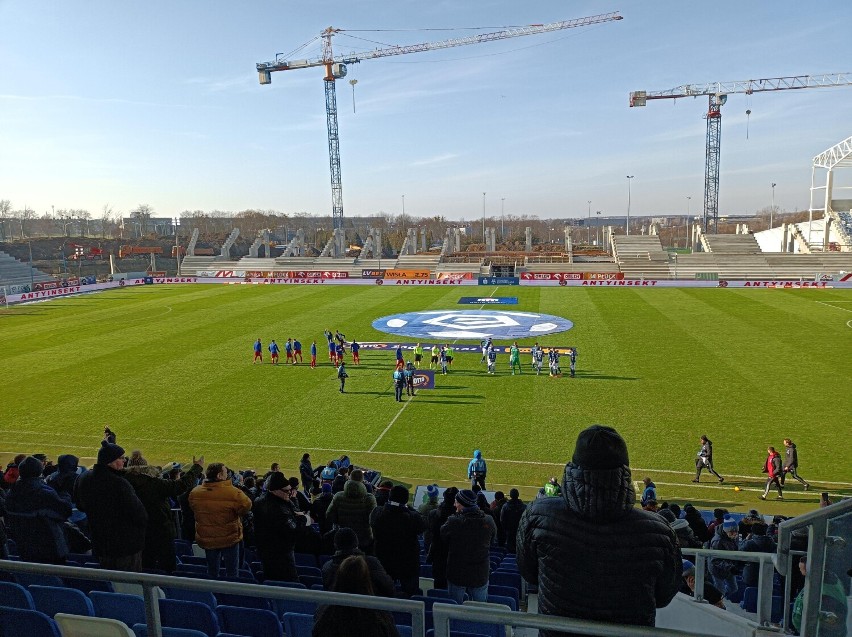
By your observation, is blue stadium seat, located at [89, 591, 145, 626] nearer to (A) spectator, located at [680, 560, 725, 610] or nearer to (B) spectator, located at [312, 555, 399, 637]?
(B) spectator, located at [312, 555, 399, 637]

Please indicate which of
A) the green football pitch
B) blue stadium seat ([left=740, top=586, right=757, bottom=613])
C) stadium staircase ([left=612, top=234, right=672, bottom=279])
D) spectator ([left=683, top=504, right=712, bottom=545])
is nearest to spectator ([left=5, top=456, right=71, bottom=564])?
blue stadium seat ([left=740, top=586, right=757, bottom=613])

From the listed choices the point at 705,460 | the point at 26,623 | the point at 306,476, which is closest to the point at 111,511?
the point at 26,623

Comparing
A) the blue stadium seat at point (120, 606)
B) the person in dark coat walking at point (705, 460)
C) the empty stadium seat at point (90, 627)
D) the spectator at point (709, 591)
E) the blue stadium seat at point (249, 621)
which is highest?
the empty stadium seat at point (90, 627)

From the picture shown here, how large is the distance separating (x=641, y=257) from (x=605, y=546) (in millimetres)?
75078

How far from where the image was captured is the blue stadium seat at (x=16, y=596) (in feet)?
14.9

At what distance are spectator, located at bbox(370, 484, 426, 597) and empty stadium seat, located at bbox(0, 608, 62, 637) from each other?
9.06 ft

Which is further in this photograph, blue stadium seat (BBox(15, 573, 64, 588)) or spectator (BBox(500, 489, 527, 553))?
spectator (BBox(500, 489, 527, 553))

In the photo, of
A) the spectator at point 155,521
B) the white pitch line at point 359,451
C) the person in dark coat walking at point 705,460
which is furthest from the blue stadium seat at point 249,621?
the person in dark coat walking at point 705,460

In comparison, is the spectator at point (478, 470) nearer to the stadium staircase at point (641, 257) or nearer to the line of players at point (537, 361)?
the line of players at point (537, 361)

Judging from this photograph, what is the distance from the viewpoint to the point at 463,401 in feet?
69.3

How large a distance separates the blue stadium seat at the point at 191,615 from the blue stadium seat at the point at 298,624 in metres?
0.54

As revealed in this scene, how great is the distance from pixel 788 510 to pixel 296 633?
12.7 m

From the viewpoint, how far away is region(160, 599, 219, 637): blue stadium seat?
4363mm

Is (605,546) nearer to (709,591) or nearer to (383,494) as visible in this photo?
(709,591)
